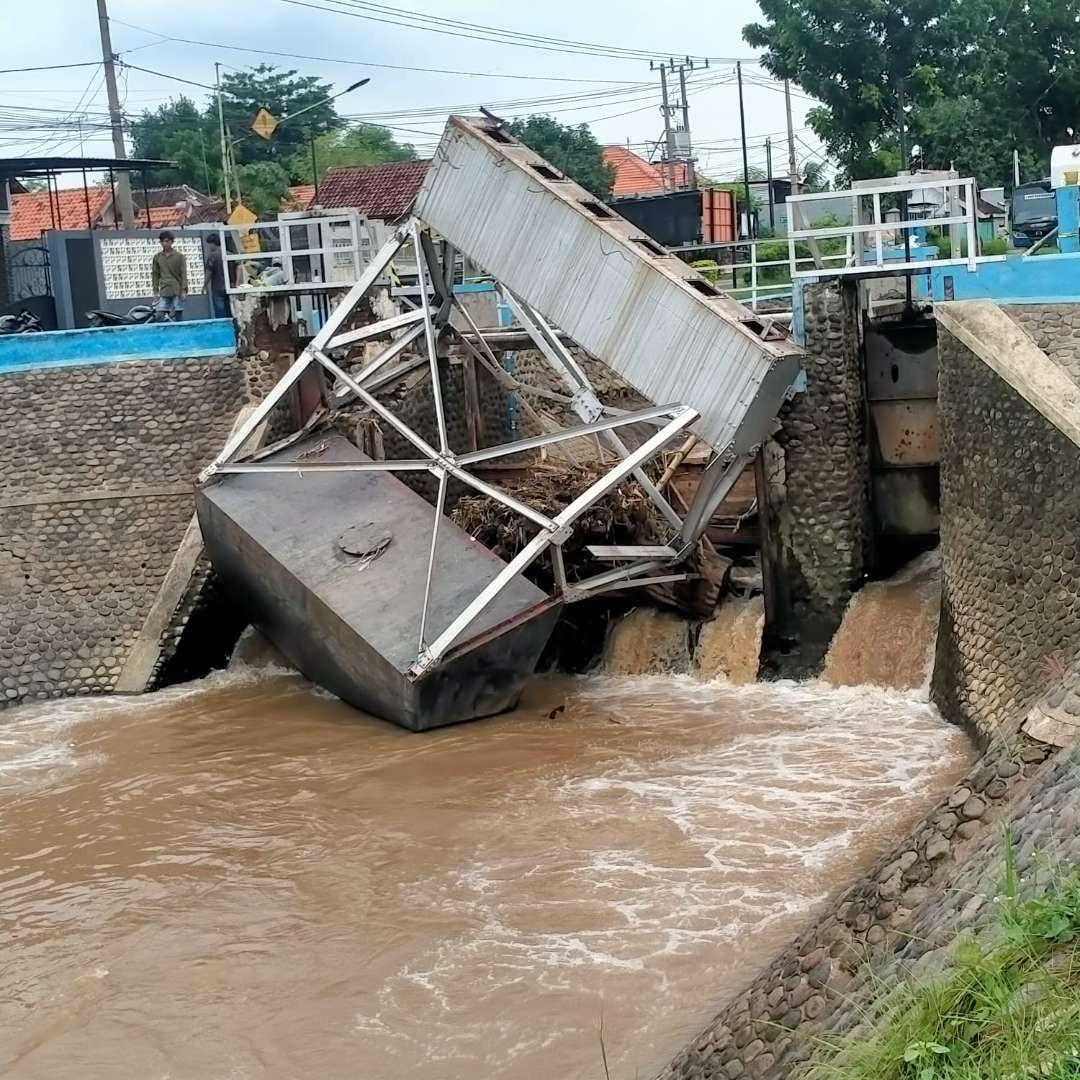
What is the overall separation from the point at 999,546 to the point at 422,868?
5516mm

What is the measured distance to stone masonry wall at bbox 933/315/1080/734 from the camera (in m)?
10.7

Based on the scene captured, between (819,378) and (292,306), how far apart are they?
23.2 ft

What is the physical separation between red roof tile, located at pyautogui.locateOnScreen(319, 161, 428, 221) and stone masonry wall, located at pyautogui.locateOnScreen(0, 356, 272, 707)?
23.5m

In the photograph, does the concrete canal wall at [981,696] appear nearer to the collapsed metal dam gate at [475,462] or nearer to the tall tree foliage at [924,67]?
the collapsed metal dam gate at [475,462]

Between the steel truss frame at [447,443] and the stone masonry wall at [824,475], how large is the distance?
50.9 inches

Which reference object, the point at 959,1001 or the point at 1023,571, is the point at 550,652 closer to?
the point at 1023,571

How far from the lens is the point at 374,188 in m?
41.5

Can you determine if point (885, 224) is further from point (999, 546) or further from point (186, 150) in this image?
point (186, 150)

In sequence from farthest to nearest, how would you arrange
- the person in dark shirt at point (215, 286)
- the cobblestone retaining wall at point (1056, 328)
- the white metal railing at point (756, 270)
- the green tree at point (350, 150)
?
the green tree at point (350, 150) < the person in dark shirt at point (215, 286) < the white metal railing at point (756, 270) < the cobblestone retaining wall at point (1056, 328)

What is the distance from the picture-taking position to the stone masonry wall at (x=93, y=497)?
15.8m

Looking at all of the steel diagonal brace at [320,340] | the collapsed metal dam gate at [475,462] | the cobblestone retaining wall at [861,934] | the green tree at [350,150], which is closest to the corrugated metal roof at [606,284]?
the collapsed metal dam gate at [475,462]

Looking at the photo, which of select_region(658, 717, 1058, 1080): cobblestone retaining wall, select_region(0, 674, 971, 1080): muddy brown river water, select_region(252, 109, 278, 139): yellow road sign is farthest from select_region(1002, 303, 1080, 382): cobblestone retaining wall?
select_region(252, 109, 278, 139): yellow road sign

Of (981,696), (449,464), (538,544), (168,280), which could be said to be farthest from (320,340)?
(981,696)

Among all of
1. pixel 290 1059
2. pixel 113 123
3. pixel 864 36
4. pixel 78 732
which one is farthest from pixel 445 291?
pixel 113 123
